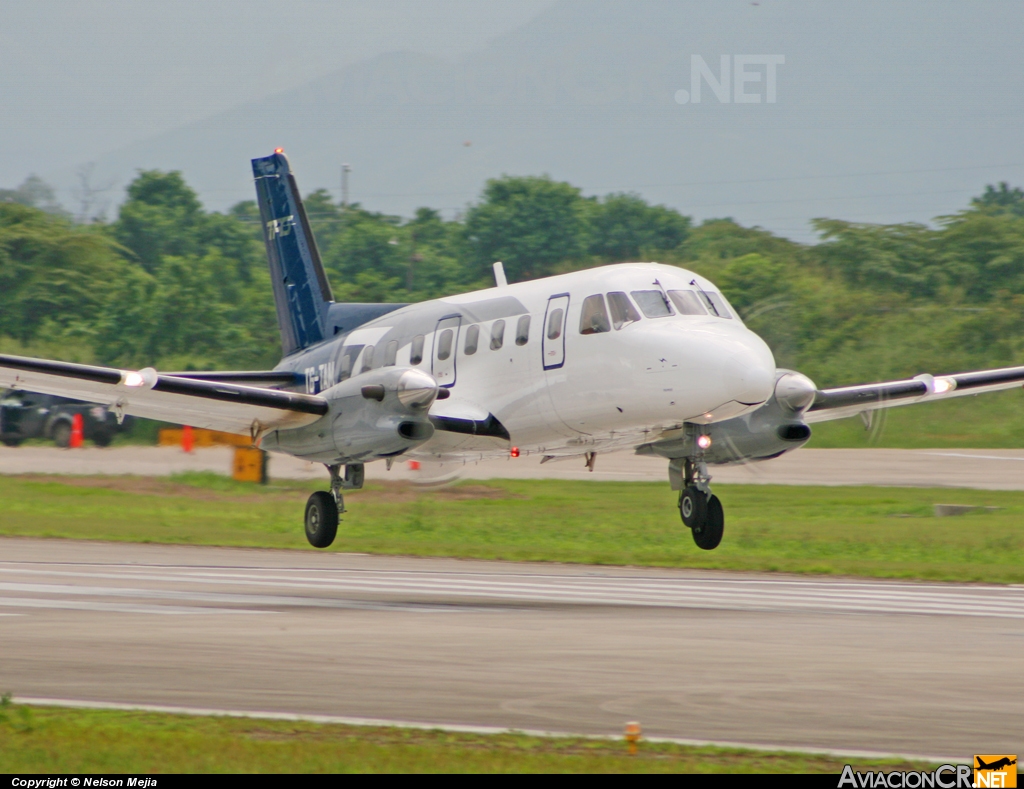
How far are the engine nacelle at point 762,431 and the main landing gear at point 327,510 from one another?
210 inches

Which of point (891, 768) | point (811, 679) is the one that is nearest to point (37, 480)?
point (811, 679)

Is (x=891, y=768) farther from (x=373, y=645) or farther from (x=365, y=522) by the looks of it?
(x=365, y=522)

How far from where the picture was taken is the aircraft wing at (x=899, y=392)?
19125mm

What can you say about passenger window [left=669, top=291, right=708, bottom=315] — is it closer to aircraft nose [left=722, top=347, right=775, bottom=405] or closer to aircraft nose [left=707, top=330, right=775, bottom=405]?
aircraft nose [left=707, top=330, right=775, bottom=405]

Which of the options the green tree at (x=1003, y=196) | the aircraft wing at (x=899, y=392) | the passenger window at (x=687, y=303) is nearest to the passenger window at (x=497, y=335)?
the passenger window at (x=687, y=303)

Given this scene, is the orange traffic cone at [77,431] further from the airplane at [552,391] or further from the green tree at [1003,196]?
the green tree at [1003,196]

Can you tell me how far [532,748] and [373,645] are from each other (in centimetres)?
462

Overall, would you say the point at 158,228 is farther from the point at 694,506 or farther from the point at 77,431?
the point at 694,506

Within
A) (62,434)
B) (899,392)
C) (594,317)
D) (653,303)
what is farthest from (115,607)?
(62,434)

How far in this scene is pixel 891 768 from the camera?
7.71 meters

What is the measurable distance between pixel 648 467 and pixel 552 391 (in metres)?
27.2

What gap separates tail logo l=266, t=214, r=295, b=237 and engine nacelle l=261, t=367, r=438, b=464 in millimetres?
7906

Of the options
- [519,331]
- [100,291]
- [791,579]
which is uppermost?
[100,291]

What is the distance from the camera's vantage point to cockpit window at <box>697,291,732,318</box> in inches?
671
